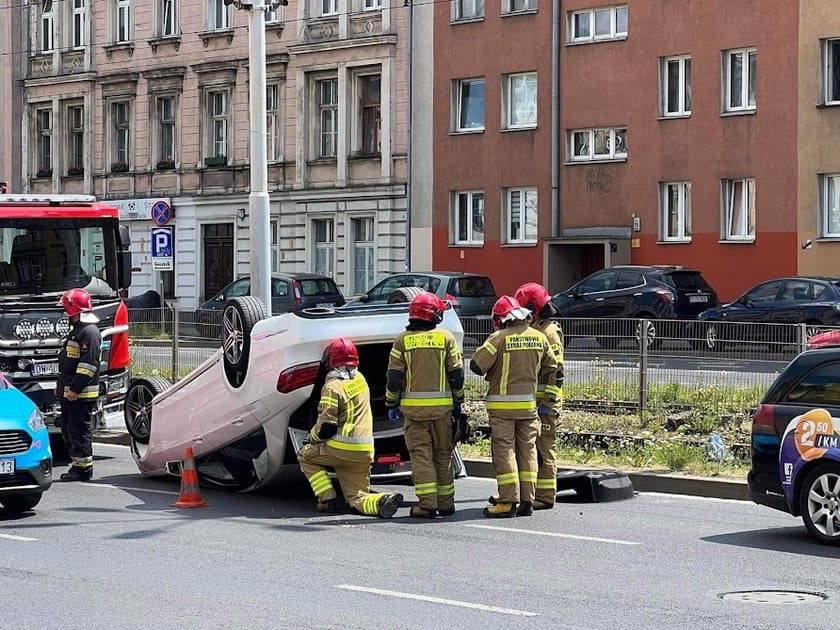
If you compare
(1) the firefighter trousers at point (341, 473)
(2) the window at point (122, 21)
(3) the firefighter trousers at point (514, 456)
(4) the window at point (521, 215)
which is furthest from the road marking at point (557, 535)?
(2) the window at point (122, 21)

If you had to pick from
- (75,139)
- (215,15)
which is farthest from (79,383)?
(75,139)

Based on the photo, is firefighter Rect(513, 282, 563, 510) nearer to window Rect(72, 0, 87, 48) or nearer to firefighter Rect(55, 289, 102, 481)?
firefighter Rect(55, 289, 102, 481)

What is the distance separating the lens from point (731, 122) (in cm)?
3750

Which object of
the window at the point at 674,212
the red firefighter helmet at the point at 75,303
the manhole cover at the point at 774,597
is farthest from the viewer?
the window at the point at 674,212

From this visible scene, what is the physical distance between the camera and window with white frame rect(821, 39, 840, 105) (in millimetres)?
35875

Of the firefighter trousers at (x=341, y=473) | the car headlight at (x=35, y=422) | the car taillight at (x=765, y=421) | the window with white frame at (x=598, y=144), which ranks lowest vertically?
the firefighter trousers at (x=341, y=473)

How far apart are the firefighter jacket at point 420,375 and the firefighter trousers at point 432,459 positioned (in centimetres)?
10

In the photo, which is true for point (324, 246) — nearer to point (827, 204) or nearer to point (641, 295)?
point (641, 295)

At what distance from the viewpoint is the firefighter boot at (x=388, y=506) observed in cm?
1311

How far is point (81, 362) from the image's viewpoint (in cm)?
1566

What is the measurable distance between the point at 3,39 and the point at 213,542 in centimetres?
4447

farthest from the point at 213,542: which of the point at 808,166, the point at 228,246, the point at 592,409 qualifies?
the point at 228,246

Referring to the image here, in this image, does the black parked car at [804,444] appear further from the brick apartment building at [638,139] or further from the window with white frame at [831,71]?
the window with white frame at [831,71]

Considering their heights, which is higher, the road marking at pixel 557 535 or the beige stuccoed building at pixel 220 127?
the beige stuccoed building at pixel 220 127
